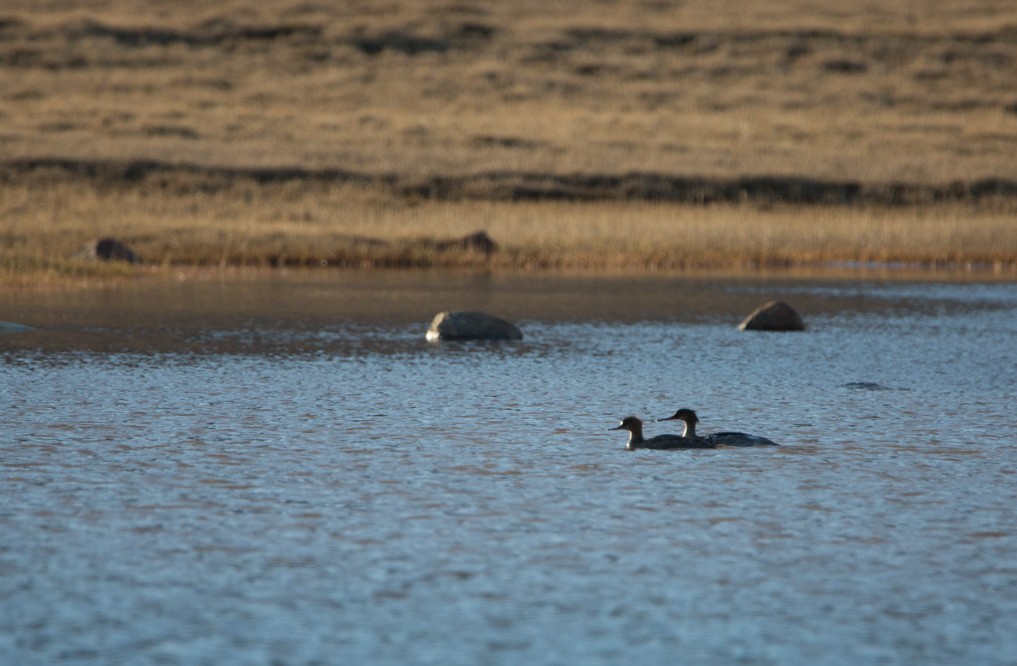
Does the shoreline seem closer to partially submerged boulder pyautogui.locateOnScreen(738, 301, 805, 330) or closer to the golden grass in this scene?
the golden grass

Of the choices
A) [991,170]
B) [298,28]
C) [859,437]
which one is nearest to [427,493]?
[859,437]

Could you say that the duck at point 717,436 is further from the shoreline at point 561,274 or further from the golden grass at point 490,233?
the golden grass at point 490,233

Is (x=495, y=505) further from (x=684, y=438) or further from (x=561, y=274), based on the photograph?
(x=561, y=274)

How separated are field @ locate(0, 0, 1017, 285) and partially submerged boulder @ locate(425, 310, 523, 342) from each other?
11.7 metres

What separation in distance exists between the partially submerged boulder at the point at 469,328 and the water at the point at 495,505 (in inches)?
36.8

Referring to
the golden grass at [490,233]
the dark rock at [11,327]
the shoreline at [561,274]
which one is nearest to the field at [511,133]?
the golden grass at [490,233]

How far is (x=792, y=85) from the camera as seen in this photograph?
6950cm

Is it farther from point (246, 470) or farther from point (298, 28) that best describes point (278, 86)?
point (246, 470)

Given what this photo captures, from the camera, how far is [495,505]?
9.93 metres

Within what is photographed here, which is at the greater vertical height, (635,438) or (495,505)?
(635,438)

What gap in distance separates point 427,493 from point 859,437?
3941mm

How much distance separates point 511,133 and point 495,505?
50.3 metres

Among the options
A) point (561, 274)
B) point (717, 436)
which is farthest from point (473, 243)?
point (717, 436)

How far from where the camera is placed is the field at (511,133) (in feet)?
128
